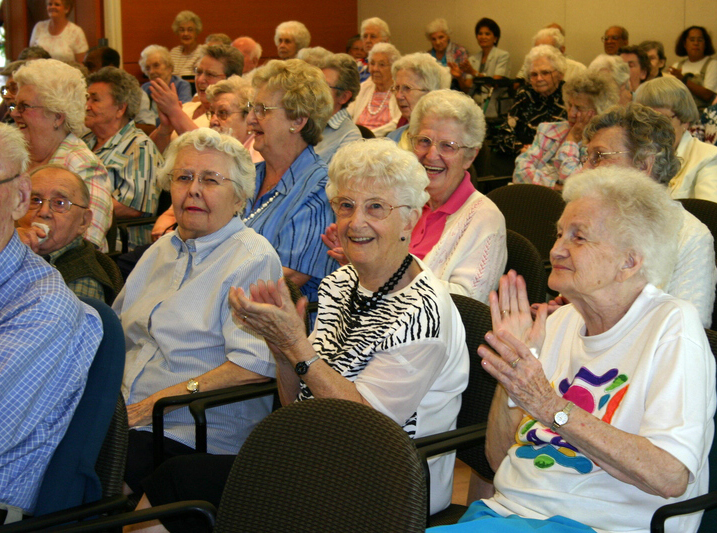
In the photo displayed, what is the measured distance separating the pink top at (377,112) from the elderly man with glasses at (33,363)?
15.4 feet

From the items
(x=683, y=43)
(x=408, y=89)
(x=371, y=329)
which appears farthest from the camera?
(x=683, y=43)

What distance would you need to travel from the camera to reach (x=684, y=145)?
11.7ft

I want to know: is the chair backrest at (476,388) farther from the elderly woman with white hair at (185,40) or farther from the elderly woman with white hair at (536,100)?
the elderly woman with white hair at (185,40)

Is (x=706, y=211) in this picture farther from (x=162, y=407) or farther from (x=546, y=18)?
(x=546, y=18)

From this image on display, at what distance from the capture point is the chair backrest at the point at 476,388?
6.71 feet

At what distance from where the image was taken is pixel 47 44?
8.74 meters

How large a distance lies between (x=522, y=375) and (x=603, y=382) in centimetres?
25

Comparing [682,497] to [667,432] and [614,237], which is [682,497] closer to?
[667,432]

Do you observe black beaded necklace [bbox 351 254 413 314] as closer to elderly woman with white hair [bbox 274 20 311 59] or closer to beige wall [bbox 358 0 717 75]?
elderly woman with white hair [bbox 274 20 311 59]

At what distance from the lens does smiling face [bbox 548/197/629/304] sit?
1.70m

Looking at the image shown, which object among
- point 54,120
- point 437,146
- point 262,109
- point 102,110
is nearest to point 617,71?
point 437,146

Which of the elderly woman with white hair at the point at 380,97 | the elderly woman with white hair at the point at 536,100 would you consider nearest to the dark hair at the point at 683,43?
the elderly woman with white hair at the point at 536,100

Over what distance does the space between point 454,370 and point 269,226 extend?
128 cm

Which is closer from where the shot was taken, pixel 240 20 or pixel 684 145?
pixel 684 145
